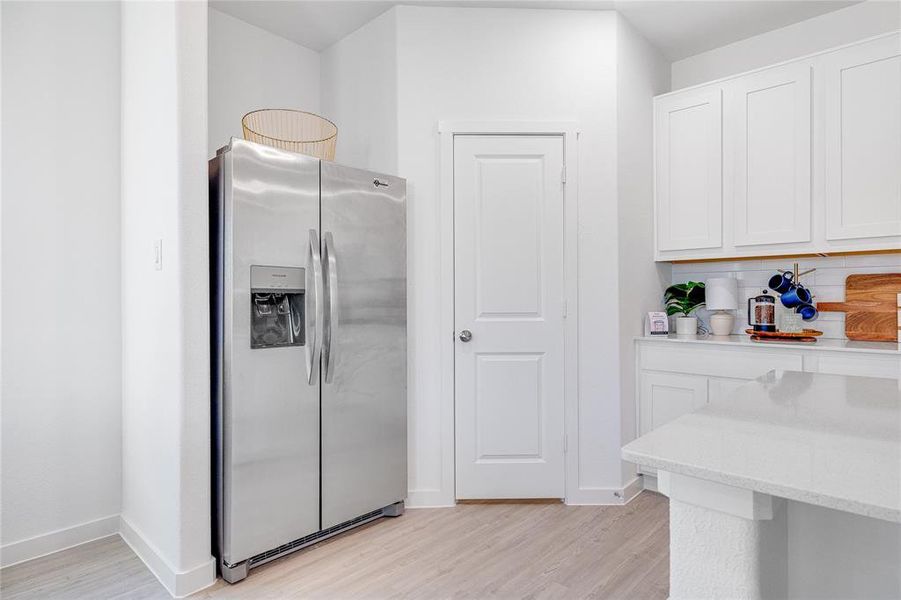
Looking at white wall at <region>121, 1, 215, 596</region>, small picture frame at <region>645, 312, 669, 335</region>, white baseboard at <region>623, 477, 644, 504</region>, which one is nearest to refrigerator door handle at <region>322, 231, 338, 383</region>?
white wall at <region>121, 1, 215, 596</region>

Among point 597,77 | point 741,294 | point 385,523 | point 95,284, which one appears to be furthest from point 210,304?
point 741,294

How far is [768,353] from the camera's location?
2664 millimetres

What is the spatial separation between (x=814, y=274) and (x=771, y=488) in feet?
9.31

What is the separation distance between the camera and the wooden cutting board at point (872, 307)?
2.73 m

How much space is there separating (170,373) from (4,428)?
88cm

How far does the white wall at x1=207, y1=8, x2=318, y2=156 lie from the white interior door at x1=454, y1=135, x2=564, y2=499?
1282mm

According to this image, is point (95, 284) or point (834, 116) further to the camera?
point (834, 116)

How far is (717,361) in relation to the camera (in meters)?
2.81

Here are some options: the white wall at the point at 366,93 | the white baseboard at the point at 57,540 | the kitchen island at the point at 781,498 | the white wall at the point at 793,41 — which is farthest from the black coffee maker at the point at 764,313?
the white baseboard at the point at 57,540

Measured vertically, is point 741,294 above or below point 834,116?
below

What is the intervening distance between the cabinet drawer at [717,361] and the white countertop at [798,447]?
1.39m

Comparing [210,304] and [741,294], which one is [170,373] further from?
[741,294]

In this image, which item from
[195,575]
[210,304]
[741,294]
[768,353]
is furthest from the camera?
[741,294]

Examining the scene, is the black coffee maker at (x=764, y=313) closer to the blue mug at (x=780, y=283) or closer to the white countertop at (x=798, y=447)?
the blue mug at (x=780, y=283)
